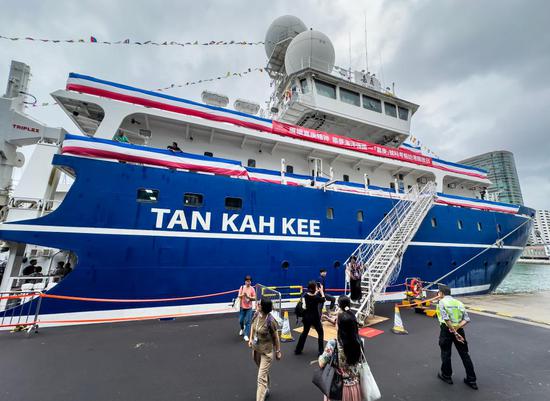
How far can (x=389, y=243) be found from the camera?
923 centimetres

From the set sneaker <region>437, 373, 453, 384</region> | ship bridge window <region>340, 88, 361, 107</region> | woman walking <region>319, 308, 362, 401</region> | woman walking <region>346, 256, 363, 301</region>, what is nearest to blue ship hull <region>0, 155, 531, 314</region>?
woman walking <region>346, 256, 363, 301</region>

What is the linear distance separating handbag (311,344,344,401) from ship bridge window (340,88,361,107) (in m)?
13.8

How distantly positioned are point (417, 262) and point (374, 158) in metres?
5.11

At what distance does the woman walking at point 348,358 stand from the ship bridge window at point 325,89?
42.8ft

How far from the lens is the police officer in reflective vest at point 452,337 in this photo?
373 cm

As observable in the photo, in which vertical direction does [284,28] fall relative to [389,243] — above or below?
above

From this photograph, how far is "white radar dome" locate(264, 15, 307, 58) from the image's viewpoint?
58.9 feet

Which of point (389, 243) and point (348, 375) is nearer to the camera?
point (348, 375)

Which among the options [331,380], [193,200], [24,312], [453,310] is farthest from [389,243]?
[24,312]

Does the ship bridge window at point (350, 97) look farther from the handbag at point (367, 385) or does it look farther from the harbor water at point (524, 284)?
the harbor water at point (524, 284)

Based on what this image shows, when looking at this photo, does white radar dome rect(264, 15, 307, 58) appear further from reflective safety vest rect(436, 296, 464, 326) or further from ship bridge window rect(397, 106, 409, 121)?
reflective safety vest rect(436, 296, 464, 326)

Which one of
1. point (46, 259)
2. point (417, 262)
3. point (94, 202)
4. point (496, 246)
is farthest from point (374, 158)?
point (46, 259)

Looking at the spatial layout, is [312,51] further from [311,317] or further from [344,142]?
[311,317]

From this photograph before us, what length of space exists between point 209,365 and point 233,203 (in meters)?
4.92
